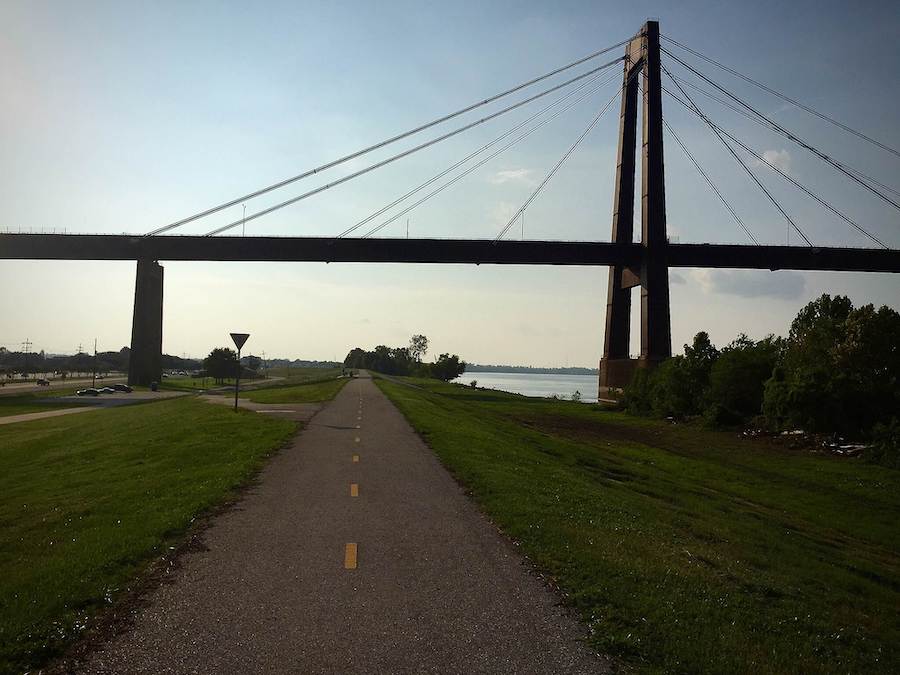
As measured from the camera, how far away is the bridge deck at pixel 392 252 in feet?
230

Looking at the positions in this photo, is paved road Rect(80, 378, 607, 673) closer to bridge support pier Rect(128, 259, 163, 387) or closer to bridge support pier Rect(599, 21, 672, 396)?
bridge support pier Rect(599, 21, 672, 396)

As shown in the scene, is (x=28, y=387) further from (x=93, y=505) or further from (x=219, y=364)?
(x=93, y=505)

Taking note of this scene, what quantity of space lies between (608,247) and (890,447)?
40.2m

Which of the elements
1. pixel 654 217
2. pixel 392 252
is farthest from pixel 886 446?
pixel 392 252

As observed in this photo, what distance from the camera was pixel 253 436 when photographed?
2300 cm

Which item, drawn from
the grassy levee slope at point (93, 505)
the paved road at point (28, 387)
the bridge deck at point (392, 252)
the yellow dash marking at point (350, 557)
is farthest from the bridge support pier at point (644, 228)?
the paved road at point (28, 387)

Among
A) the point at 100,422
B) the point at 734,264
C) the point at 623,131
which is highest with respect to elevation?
the point at 623,131

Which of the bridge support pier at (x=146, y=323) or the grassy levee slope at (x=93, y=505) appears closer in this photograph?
the grassy levee slope at (x=93, y=505)

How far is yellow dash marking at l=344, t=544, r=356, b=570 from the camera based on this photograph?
844 cm

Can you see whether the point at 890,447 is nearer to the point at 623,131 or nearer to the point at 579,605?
the point at 579,605

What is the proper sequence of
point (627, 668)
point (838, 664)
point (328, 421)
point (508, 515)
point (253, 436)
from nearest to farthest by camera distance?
point (627, 668), point (838, 664), point (508, 515), point (253, 436), point (328, 421)

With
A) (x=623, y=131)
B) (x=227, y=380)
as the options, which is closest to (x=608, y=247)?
(x=623, y=131)

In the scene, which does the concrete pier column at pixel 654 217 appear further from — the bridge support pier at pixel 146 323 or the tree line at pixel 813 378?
the bridge support pier at pixel 146 323

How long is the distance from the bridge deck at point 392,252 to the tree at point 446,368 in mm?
108962
